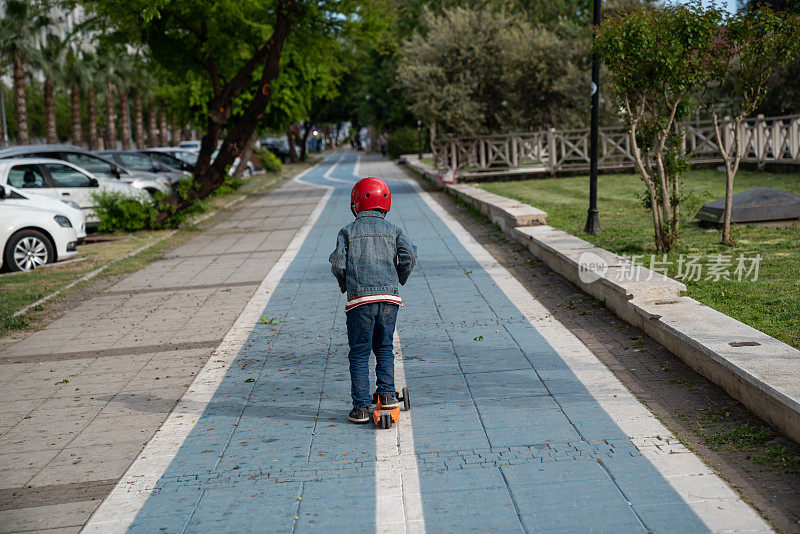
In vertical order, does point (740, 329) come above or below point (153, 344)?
above

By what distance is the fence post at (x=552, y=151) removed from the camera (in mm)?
24688

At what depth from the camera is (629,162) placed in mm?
25047

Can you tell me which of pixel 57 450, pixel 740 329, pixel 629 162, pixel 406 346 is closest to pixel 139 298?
pixel 406 346

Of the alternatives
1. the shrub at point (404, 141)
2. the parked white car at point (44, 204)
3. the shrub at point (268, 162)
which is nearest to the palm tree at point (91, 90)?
the shrub at point (268, 162)

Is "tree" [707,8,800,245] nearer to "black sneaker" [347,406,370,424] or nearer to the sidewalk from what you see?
"black sneaker" [347,406,370,424]

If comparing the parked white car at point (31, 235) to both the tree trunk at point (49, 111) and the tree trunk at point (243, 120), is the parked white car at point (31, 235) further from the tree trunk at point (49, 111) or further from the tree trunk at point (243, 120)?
the tree trunk at point (49, 111)

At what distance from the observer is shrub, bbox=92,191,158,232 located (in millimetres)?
16062

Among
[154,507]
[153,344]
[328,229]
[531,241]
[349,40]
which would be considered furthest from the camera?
[349,40]

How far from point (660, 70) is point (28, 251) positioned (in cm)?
951

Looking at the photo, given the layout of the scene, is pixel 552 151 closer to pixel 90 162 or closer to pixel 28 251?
pixel 90 162

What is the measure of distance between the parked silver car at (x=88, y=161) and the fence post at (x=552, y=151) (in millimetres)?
11658

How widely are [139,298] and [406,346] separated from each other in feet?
14.1

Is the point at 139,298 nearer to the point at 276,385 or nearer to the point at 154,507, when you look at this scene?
the point at 276,385

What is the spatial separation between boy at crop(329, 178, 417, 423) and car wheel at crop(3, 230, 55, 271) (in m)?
9.11
